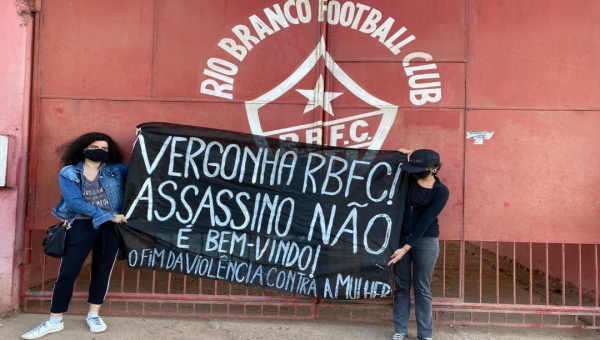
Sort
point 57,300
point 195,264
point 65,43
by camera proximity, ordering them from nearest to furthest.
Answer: point 57,300, point 195,264, point 65,43

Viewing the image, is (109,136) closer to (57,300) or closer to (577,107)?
(57,300)

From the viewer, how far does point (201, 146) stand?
4.29 meters

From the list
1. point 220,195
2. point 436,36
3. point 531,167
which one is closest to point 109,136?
point 220,195

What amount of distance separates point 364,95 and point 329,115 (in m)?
0.40

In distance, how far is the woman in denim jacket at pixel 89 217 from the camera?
3.93 m

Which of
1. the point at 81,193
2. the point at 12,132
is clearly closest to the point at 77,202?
the point at 81,193

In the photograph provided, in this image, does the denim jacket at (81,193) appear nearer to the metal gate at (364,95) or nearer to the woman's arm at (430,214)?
the metal gate at (364,95)

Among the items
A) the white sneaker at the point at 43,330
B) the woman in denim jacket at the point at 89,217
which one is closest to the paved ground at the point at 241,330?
the white sneaker at the point at 43,330

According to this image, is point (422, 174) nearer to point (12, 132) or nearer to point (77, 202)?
point (77, 202)

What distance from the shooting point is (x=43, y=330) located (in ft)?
13.0

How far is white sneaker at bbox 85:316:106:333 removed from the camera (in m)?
4.07

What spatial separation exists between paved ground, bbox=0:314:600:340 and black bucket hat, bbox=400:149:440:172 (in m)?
1.57

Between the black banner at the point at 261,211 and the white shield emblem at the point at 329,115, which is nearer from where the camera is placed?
the black banner at the point at 261,211

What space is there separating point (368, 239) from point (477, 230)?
1119 mm
